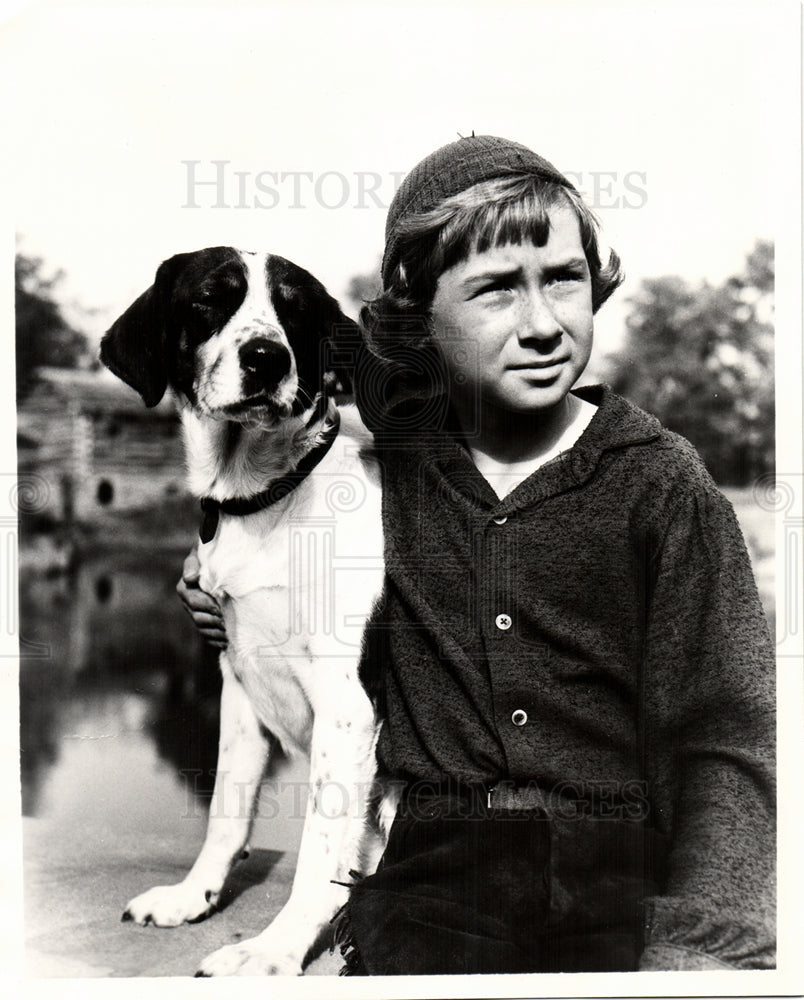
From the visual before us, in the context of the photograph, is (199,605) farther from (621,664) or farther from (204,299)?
(621,664)

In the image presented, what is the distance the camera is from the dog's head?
1913 mm

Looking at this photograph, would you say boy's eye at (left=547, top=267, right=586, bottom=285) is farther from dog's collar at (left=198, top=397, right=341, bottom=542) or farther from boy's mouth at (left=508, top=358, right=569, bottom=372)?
dog's collar at (left=198, top=397, right=341, bottom=542)

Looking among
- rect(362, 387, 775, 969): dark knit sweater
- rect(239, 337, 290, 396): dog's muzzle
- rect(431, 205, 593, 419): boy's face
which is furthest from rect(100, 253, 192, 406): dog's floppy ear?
rect(362, 387, 775, 969): dark knit sweater

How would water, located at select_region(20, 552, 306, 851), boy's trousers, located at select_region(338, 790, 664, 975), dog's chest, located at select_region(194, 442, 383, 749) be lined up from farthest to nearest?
water, located at select_region(20, 552, 306, 851), dog's chest, located at select_region(194, 442, 383, 749), boy's trousers, located at select_region(338, 790, 664, 975)

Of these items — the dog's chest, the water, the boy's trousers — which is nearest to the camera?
the boy's trousers

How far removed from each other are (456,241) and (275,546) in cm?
74

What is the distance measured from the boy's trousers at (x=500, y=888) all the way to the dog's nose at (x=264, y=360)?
933 millimetres

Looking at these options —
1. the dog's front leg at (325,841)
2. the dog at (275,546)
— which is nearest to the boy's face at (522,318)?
the dog at (275,546)

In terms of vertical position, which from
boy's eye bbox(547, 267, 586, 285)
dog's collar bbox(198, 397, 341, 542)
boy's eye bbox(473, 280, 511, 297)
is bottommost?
dog's collar bbox(198, 397, 341, 542)

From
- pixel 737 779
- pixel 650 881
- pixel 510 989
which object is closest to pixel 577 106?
pixel 737 779

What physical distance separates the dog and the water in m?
0.08

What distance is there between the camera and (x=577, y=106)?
84.7 inches

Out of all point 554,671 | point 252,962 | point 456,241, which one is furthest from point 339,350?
point 252,962

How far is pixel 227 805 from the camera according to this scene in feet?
6.85
